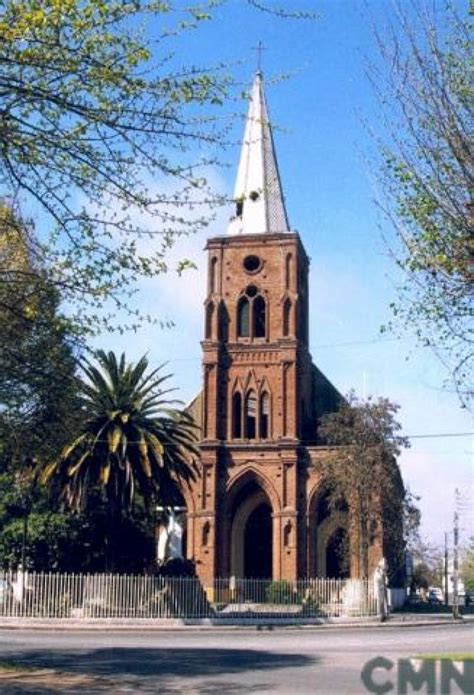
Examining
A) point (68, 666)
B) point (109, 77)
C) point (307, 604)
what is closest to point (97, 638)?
point (68, 666)

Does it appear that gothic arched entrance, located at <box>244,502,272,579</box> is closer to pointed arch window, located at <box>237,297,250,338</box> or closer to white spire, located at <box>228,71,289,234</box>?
pointed arch window, located at <box>237,297,250,338</box>

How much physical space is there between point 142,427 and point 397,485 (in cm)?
1688

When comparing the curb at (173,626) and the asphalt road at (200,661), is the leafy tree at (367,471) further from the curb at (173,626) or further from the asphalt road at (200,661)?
the asphalt road at (200,661)

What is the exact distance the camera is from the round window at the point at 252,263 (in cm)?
5541

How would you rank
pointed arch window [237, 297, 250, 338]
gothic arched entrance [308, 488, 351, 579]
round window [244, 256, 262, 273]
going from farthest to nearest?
1. round window [244, 256, 262, 273]
2. pointed arch window [237, 297, 250, 338]
3. gothic arched entrance [308, 488, 351, 579]

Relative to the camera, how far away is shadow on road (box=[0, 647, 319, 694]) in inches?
511

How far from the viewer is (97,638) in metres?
24.7

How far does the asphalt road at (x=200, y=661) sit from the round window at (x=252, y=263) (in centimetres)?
3112

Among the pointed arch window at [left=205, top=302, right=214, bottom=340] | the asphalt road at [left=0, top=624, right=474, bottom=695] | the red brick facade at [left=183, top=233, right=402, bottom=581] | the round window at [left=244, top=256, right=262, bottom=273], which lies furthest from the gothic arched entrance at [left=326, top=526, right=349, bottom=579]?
the asphalt road at [left=0, top=624, right=474, bottom=695]

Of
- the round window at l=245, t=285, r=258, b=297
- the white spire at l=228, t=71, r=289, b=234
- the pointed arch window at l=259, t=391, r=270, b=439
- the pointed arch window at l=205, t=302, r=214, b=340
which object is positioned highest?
the white spire at l=228, t=71, r=289, b=234

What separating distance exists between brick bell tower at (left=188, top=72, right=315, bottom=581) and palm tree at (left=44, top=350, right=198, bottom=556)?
567 inches

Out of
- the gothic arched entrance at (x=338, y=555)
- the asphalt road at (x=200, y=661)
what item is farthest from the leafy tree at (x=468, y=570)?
the asphalt road at (x=200, y=661)

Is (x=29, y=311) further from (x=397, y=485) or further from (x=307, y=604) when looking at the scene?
(x=397, y=485)

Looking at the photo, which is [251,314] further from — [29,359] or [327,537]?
[29,359]
